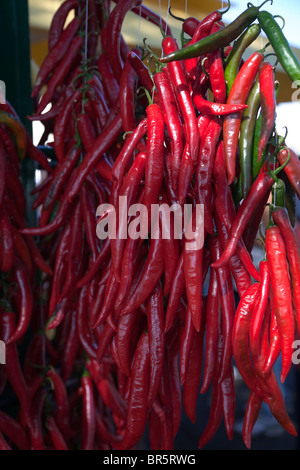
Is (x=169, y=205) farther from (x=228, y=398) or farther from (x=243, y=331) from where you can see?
(x=228, y=398)

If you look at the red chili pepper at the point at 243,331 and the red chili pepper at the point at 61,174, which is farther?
the red chili pepper at the point at 61,174

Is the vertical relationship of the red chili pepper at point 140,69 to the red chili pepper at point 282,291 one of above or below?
above

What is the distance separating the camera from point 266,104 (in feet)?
3.96

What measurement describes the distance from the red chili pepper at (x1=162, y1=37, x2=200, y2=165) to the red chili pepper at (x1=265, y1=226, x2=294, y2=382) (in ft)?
0.92

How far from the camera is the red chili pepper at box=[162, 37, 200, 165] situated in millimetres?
1228

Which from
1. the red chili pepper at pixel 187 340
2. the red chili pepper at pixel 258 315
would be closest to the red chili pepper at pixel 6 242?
the red chili pepper at pixel 187 340

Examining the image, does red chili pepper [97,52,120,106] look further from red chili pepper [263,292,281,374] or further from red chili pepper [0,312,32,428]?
red chili pepper [263,292,281,374]

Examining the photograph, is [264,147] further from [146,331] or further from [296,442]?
[296,442]

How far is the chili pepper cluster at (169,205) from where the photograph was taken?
122 cm

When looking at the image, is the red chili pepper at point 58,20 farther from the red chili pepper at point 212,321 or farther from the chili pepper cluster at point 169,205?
the red chili pepper at point 212,321

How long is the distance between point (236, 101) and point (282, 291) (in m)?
0.49

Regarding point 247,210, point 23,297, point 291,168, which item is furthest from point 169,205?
point 23,297
